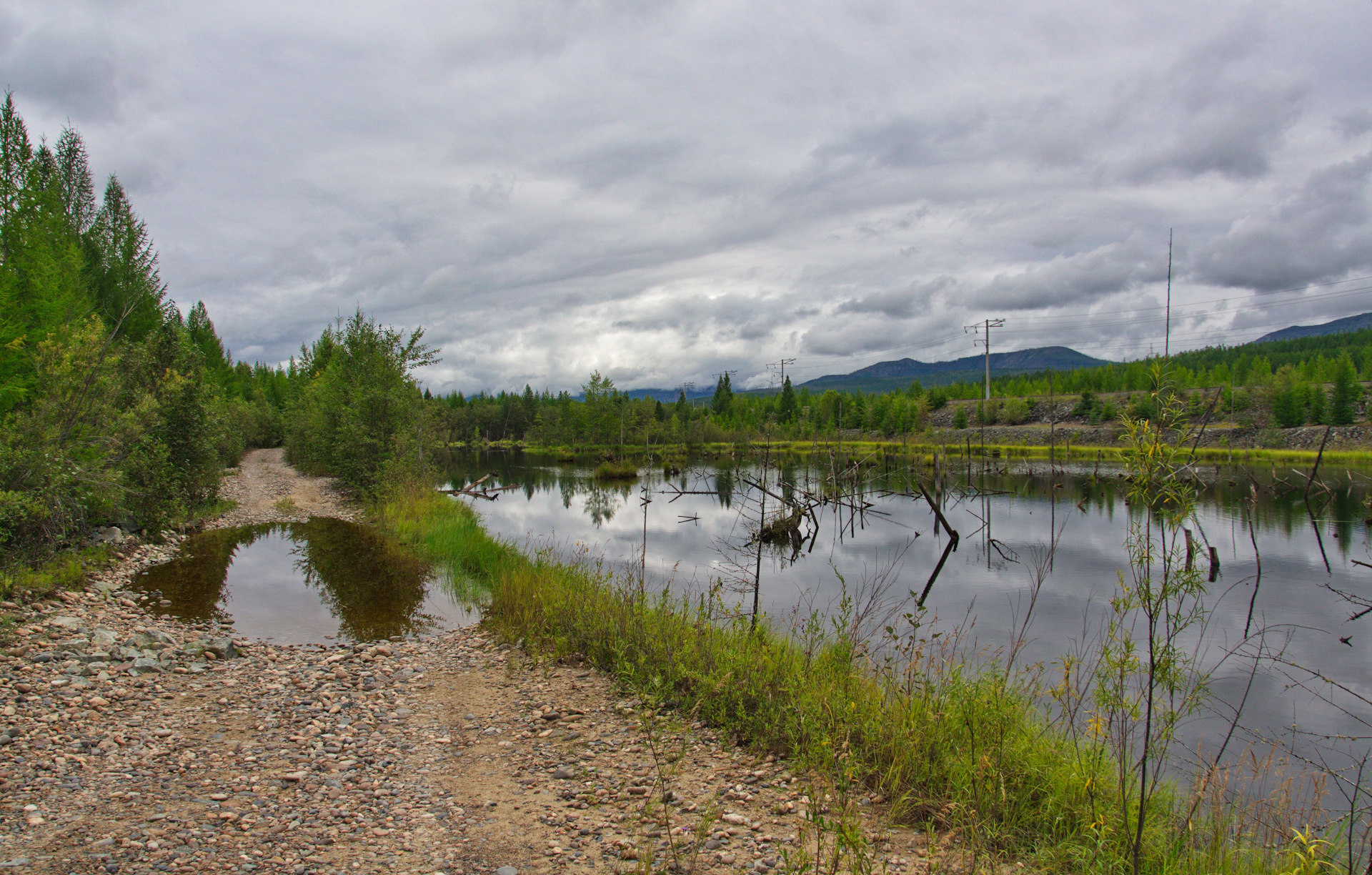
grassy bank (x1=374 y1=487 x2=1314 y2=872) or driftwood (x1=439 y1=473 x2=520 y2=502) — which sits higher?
grassy bank (x1=374 y1=487 x2=1314 y2=872)

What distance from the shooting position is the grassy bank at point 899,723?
16.6 feet

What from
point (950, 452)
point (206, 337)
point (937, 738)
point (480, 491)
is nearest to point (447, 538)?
point (937, 738)

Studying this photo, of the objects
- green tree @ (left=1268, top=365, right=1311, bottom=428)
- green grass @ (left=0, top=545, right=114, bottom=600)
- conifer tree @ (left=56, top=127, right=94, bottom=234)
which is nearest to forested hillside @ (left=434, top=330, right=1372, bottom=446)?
green tree @ (left=1268, top=365, right=1311, bottom=428)

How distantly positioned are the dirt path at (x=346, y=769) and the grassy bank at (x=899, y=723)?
45 centimetres

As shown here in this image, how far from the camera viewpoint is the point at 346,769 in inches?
246

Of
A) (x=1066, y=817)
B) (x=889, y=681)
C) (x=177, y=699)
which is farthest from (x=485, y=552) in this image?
(x=1066, y=817)

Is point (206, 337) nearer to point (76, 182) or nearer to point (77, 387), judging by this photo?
point (76, 182)

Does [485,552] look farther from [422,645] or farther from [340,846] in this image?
[340,846]

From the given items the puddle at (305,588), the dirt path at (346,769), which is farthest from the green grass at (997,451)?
the dirt path at (346,769)

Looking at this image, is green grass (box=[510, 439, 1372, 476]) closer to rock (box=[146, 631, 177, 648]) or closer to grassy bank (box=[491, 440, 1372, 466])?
grassy bank (box=[491, 440, 1372, 466])

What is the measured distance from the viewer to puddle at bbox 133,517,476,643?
1202cm

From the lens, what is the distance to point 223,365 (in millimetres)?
60625

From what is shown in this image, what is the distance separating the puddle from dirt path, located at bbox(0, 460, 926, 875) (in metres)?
2.04

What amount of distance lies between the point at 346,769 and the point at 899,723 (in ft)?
17.4
